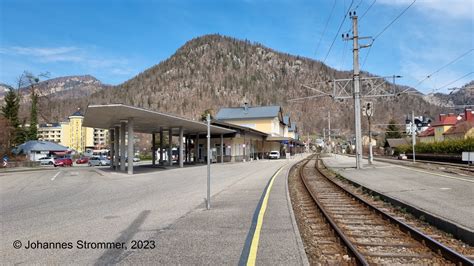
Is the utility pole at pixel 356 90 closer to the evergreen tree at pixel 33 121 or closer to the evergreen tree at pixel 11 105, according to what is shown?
the evergreen tree at pixel 11 105

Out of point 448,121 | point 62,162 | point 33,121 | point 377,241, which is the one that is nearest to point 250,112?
point 62,162

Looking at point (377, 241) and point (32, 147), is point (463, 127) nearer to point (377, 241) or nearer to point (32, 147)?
point (377, 241)

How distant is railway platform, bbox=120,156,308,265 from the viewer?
5.69m

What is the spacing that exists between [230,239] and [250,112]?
72.5 m

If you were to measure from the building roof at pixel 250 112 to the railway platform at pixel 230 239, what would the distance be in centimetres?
6578

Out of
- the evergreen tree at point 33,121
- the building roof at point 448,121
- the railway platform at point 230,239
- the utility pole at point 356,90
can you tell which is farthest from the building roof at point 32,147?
the building roof at point 448,121

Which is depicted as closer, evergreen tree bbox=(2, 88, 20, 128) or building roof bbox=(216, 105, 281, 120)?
evergreen tree bbox=(2, 88, 20, 128)

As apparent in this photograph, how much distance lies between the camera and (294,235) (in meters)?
7.11

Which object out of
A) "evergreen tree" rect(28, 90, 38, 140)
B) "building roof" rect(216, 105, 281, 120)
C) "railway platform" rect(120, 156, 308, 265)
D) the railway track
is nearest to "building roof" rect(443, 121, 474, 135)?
"building roof" rect(216, 105, 281, 120)

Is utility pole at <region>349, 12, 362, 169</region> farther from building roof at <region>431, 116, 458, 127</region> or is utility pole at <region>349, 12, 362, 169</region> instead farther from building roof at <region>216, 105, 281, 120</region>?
building roof at <region>431, 116, 458, 127</region>

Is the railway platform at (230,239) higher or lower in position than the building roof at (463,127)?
lower

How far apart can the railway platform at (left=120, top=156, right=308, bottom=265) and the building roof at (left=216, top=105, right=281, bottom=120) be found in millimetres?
65776

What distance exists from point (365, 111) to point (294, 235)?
25.8 metres

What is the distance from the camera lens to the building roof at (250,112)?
3002 inches
